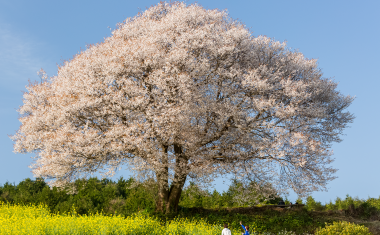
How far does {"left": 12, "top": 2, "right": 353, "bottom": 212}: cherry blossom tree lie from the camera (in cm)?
1588

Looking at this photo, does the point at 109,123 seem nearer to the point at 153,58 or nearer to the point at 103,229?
the point at 153,58

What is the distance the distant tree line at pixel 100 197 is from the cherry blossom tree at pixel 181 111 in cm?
254

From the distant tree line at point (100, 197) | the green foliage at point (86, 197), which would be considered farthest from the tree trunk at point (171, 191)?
the green foliage at point (86, 197)

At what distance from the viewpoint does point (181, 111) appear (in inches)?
622

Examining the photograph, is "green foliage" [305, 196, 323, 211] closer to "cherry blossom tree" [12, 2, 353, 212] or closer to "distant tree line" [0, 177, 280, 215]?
Result: "distant tree line" [0, 177, 280, 215]

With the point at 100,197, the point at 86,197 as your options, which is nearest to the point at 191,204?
the point at 100,197

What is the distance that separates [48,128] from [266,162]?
13.6 metres

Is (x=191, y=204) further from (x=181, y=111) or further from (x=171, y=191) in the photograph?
(x=181, y=111)

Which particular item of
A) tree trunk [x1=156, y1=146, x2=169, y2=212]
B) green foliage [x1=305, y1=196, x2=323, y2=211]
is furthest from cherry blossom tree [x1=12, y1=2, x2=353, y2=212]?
green foliage [x1=305, y1=196, x2=323, y2=211]

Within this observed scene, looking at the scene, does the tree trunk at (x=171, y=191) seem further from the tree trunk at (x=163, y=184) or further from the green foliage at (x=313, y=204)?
the green foliage at (x=313, y=204)

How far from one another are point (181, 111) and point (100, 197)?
1202cm

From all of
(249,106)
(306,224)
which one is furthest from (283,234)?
(249,106)

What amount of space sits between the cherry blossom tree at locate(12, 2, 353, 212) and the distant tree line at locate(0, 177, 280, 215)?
254cm

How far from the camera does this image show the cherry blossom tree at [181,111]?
625 inches
